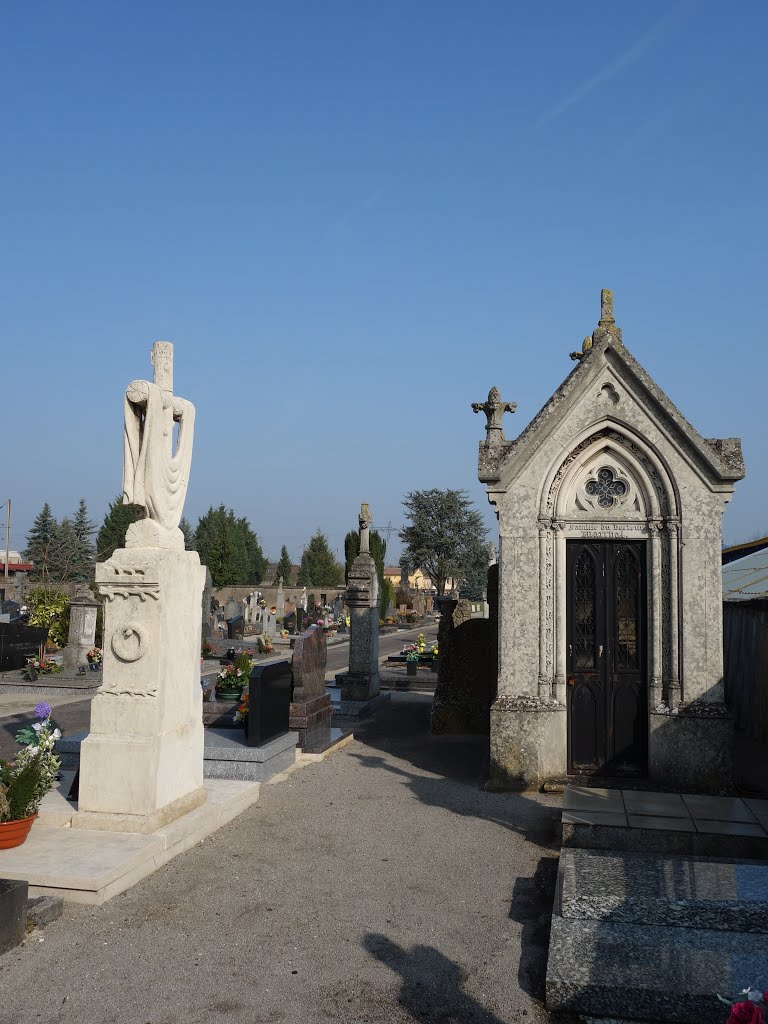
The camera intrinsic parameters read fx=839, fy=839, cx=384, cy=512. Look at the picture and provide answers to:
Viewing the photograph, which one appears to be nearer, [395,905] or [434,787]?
[395,905]

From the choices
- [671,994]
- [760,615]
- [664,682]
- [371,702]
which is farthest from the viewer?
[371,702]

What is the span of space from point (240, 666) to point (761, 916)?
1003 centimetres

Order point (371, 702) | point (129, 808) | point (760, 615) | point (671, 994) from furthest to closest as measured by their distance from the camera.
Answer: point (371, 702), point (760, 615), point (129, 808), point (671, 994)

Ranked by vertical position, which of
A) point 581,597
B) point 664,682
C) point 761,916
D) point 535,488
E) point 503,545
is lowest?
point 761,916

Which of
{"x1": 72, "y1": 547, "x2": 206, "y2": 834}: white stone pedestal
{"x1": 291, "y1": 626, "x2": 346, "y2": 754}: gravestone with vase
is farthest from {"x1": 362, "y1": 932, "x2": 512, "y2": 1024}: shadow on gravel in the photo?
{"x1": 291, "y1": 626, "x2": 346, "y2": 754}: gravestone with vase

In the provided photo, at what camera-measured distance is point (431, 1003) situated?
4641mm

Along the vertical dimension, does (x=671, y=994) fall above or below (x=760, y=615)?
below

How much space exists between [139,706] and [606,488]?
5922 mm

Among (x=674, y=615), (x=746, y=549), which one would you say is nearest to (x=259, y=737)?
(x=674, y=615)

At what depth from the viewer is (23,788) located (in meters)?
6.61

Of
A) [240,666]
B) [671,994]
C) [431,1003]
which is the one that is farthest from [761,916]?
[240,666]

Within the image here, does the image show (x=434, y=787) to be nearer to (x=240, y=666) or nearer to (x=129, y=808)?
(x=129, y=808)

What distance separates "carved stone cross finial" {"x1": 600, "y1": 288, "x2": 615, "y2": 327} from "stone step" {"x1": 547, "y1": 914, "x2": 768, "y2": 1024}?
7.33 m

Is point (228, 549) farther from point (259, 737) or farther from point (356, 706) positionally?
point (259, 737)
